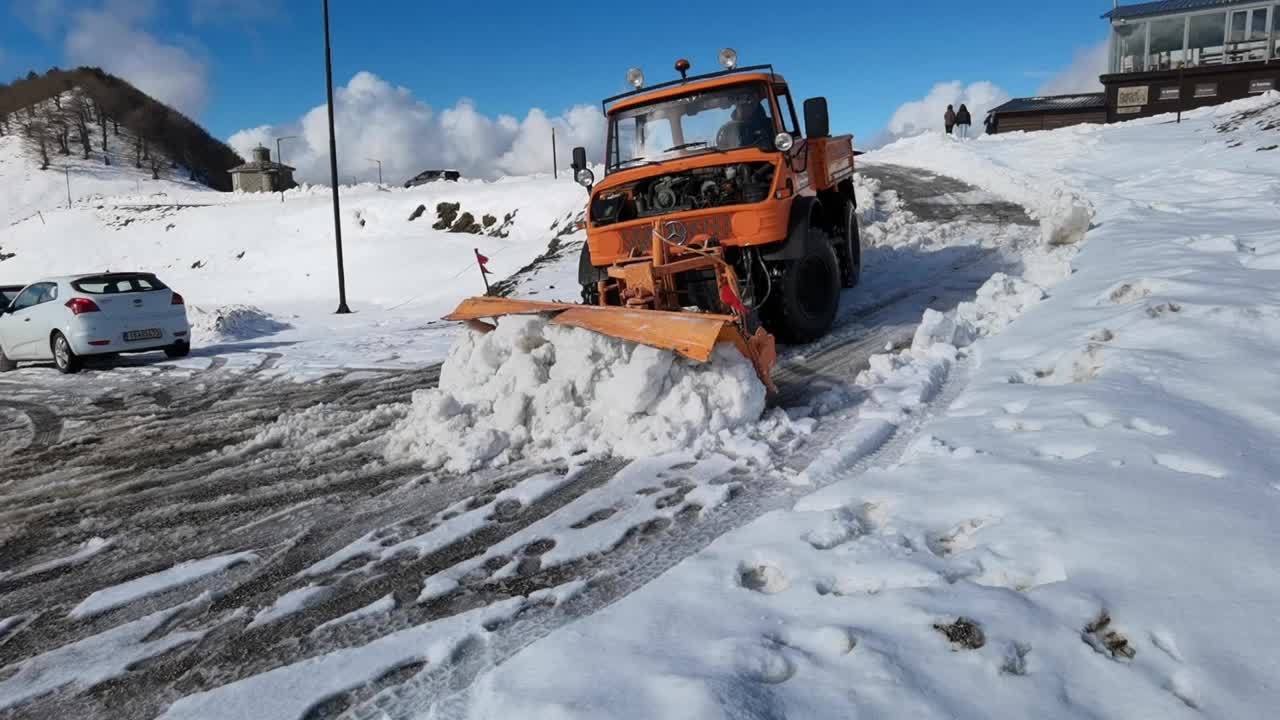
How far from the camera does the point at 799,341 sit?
7008 millimetres

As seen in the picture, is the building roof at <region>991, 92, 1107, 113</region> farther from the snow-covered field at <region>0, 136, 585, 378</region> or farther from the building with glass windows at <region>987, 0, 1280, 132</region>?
the snow-covered field at <region>0, 136, 585, 378</region>

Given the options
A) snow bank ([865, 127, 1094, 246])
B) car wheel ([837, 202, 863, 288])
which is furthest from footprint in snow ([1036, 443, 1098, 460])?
snow bank ([865, 127, 1094, 246])

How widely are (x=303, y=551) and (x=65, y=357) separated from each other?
9.09m

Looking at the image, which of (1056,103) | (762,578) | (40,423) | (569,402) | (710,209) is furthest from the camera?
(1056,103)

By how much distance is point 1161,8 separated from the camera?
103ft

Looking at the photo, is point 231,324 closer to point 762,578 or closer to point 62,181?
point 762,578

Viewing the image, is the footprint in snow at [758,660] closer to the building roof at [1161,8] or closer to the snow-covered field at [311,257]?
the snow-covered field at [311,257]

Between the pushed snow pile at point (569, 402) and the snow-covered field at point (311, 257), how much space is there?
3.84 m

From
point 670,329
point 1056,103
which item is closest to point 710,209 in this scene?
point 670,329

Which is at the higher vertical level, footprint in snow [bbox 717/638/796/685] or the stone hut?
the stone hut

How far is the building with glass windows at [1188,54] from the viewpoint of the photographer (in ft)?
95.9

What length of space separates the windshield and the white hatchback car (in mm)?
7270

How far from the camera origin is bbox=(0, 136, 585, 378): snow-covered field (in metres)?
12.2

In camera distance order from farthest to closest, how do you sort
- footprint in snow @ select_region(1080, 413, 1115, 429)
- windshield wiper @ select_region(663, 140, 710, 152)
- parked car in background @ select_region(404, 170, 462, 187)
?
parked car in background @ select_region(404, 170, 462, 187)
windshield wiper @ select_region(663, 140, 710, 152)
footprint in snow @ select_region(1080, 413, 1115, 429)
